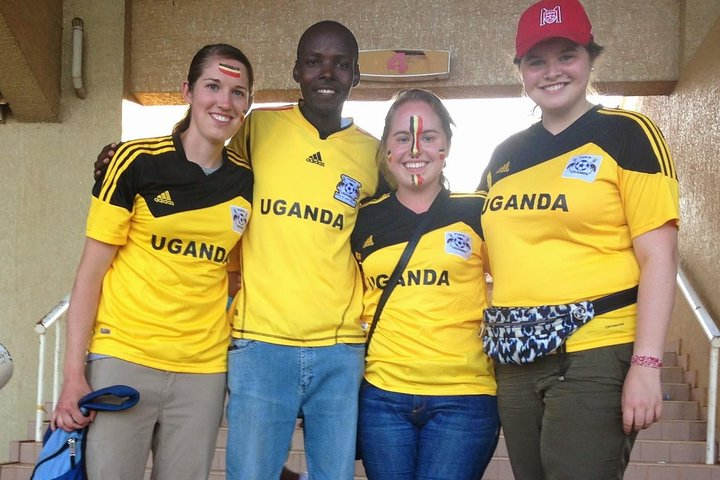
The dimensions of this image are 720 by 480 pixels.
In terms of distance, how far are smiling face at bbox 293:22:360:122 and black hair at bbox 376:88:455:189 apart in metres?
0.18

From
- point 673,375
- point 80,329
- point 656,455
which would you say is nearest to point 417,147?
point 80,329

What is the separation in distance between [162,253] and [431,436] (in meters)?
0.94

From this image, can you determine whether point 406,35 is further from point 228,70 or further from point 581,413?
point 581,413

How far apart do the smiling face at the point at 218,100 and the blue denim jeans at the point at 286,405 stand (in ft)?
2.12

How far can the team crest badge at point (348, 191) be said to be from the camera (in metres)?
2.67

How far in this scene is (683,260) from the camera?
681 centimetres

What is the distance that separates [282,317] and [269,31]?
3889 mm

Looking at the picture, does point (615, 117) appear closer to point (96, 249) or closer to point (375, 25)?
point (96, 249)

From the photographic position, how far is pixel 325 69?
2.76 metres

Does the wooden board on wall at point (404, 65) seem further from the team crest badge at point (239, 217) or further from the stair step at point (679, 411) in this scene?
the team crest badge at point (239, 217)

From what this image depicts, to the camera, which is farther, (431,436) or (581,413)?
(431,436)

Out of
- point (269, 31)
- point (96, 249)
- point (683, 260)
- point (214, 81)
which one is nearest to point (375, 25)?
point (269, 31)

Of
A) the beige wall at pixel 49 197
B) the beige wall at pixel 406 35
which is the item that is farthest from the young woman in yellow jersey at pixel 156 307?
the beige wall at pixel 49 197

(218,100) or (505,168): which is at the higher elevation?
(218,100)
